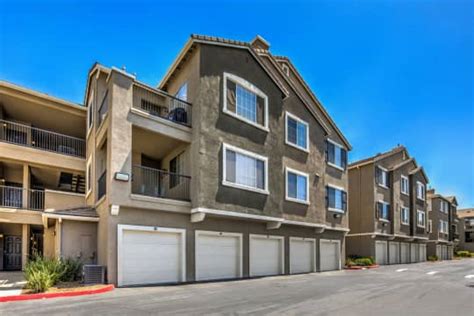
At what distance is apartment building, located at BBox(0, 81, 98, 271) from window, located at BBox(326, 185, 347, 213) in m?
15.9

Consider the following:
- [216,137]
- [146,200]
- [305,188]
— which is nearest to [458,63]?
[305,188]

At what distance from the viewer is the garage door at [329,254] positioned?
85.8ft

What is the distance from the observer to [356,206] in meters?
36.6

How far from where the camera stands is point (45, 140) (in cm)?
2322

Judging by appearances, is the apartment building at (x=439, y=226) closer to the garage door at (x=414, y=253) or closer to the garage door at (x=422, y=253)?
the garage door at (x=422, y=253)

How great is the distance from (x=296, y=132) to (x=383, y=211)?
17.7 meters

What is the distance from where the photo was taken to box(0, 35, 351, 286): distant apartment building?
50.6 feet

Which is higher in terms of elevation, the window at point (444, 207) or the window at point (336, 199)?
the window at point (336, 199)

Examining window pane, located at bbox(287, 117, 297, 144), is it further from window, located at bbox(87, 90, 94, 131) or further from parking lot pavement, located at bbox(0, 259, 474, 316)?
window, located at bbox(87, 90, 94, 131)

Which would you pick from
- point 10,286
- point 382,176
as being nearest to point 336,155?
point 382,176

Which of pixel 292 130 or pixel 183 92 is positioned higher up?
pixel 183 92

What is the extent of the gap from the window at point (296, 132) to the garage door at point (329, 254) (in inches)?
267

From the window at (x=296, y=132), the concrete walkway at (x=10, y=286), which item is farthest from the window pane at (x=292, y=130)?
the concrete walkway at (x=10, y=286)

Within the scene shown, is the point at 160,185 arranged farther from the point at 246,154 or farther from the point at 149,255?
the point at 246,154
